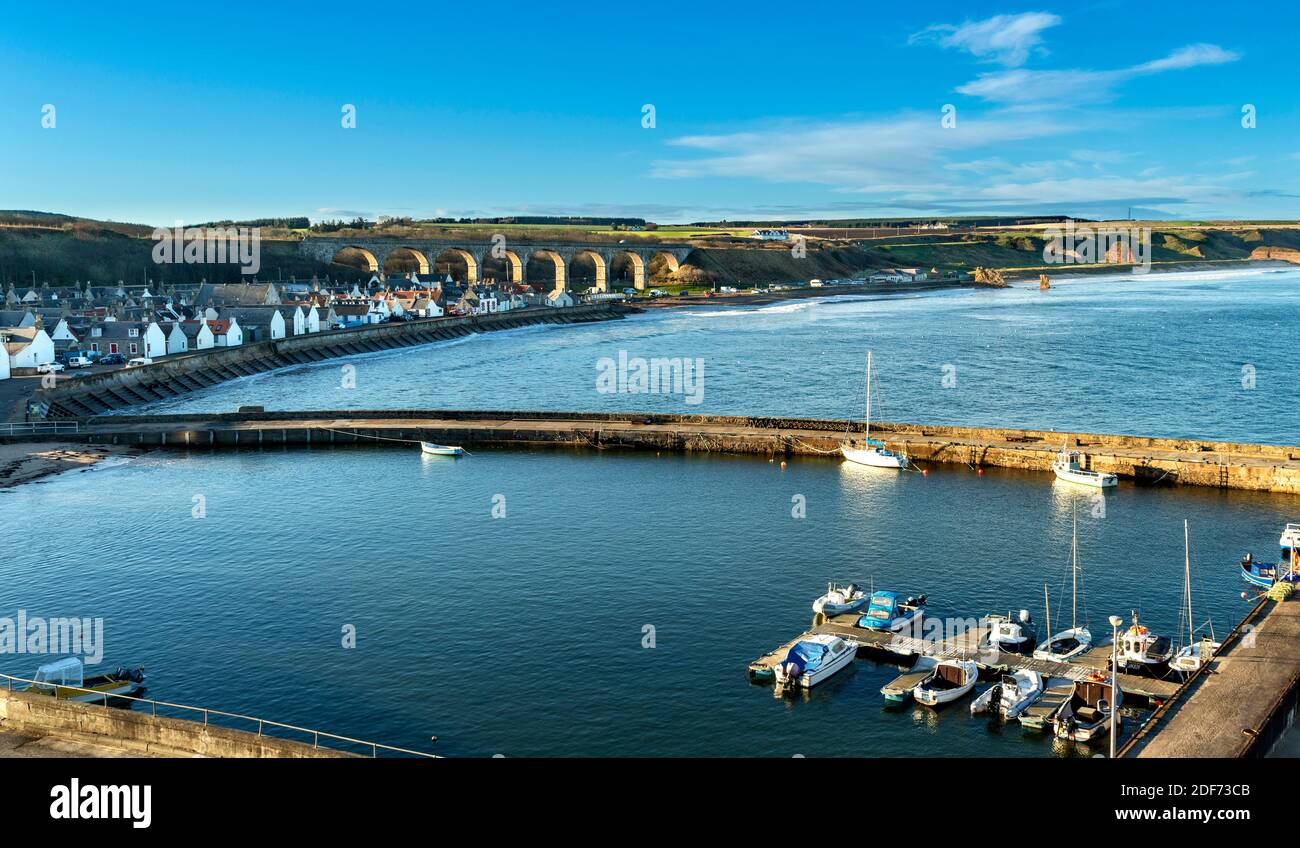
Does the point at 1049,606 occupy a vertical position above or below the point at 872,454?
below

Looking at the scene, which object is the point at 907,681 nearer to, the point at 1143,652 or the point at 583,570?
the point at 1143,652

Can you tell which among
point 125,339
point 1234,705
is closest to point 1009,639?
point 1234,705

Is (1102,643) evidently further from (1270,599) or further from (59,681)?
(59,681)

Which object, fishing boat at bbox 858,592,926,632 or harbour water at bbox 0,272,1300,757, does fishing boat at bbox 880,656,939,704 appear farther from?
fishing boat at bbox 858,592,926,632

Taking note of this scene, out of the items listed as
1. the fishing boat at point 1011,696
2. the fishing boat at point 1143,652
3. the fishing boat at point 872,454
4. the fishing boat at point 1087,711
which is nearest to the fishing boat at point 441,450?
the fishing boat at point 872,454

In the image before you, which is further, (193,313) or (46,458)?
(193,313)
